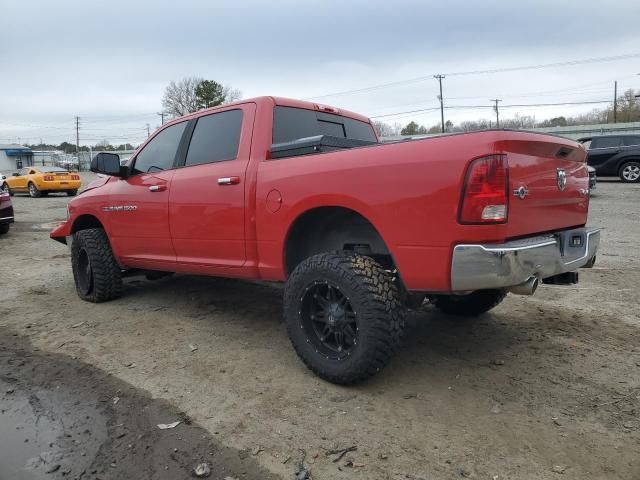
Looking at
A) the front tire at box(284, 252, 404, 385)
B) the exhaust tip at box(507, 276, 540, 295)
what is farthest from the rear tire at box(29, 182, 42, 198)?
the exhaust tip at box(507, 276, 540, 295)

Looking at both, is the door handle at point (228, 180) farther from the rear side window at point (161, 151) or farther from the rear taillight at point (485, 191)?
the rear taillight at point (485, 191)

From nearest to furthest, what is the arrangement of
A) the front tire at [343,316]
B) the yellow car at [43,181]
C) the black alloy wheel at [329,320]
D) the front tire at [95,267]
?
the front tire at [343,316] < the black alloy wheel at [329,320] < the front tire at [95,267] < the yellow car at [43,181]

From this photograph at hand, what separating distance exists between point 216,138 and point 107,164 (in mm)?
1305

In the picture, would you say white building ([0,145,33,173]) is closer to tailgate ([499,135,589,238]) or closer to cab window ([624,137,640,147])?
cab window ([624,137,640,147])

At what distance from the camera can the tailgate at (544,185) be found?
2609 mm

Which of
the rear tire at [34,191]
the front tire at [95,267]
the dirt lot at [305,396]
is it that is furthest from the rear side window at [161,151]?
the rear tire at [34,191]

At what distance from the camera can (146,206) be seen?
178 inches

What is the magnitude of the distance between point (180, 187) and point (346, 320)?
1.96 meters

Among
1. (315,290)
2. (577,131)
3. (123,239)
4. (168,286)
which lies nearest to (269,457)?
(315,290)

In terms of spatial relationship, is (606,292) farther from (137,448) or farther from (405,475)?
(137,448)

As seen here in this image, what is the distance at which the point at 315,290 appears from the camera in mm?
3207

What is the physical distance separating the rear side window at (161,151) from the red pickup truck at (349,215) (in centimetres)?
2

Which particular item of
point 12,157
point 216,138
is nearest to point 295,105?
point 216,138

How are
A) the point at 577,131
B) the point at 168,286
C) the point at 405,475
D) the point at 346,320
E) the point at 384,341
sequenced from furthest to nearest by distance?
the point at 577,131
the point at 168,286
the point at 346,320
the point at 384,341
the point at 405,475
